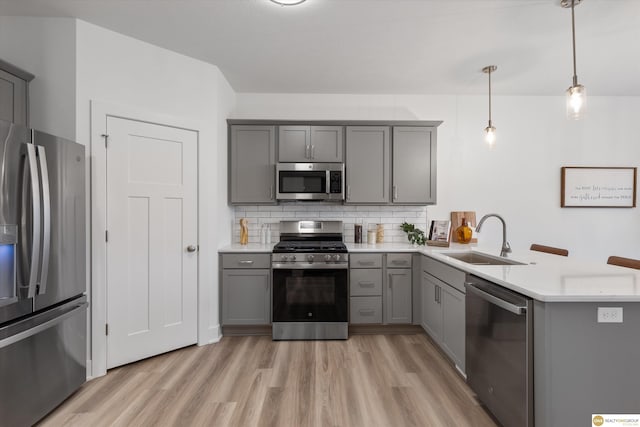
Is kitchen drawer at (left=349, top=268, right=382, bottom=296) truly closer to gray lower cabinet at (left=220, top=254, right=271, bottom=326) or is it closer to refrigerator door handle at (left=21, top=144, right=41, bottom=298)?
gray lower cabinet at (left=220, top=254, right=271, bottom=326)

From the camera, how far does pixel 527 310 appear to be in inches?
61.6

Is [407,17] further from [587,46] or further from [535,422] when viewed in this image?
[535,422]

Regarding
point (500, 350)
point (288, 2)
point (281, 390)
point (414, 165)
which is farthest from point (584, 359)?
point (288, 2)

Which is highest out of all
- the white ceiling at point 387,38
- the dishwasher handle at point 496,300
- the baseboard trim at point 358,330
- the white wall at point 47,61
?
the white ceiling at point 387,38

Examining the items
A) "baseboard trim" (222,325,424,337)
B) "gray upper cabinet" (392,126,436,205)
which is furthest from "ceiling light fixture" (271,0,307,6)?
"baseboard trim" (222,325,424,337)

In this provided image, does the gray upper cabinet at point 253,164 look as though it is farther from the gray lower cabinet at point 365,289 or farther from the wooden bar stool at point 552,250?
the wooden bar stool at point 552,250

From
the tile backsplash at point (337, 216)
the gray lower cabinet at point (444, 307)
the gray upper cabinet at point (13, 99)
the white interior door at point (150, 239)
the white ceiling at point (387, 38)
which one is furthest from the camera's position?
the tile backsplash at point (337, 216)

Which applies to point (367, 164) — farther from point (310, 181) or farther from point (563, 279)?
point (563, 279)

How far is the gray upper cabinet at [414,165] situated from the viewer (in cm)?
366

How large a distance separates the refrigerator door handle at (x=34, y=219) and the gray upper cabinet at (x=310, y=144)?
215cm

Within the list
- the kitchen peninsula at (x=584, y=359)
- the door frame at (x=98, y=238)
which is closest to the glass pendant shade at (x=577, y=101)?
the kitchen peninsula at (x=584, y=359)

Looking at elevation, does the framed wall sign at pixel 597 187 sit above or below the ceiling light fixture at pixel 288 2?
below

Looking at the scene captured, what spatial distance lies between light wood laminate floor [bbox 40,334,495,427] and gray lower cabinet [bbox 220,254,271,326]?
1.04ft

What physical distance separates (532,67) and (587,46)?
1.49 ft
